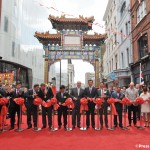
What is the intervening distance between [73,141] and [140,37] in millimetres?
13000

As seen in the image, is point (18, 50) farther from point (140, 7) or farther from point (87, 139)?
point (87, 139)

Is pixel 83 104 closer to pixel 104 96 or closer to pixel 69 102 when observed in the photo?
pixel 69 102

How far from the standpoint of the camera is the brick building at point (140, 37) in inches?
579

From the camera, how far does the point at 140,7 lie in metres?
16.5

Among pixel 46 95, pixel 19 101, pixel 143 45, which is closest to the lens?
pixel 19 101

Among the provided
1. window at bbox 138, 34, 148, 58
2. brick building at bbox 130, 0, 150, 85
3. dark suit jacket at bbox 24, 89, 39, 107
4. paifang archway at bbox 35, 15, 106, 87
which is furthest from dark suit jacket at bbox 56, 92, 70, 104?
paifang archway at bbox 35, 15, 106, 87

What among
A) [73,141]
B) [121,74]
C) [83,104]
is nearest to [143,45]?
[121,74]

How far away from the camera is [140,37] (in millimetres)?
16297

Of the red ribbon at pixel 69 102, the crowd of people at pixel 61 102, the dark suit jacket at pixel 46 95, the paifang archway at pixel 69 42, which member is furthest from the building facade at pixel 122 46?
the dark suit jacket at pixel 46 95

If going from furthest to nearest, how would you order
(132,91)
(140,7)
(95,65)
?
1. (95,65)
2. (140,7)
3. (132,91)

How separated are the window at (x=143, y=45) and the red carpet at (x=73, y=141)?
1078 cm

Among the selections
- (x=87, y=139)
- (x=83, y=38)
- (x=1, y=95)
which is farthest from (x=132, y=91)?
(x=83, y=38)

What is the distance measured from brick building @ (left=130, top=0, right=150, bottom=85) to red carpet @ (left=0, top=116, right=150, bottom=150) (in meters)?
8.80

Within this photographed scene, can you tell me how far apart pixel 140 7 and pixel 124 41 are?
4.93 metres
